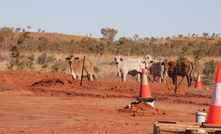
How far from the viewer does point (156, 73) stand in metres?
27.9

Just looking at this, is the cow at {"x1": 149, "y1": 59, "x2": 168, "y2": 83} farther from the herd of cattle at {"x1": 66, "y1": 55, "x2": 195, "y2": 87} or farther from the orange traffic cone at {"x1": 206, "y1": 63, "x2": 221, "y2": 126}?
the orange traffic cone at {"x1": 206, "y1": 63, "x2": 221, "y2": 126}

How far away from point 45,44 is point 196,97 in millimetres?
45982

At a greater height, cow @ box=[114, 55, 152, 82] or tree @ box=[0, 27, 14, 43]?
tree @ box=[0, 27, 14, 43]

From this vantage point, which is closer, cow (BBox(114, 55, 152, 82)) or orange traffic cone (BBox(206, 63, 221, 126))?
orange traffic cone (BBox(206, 63, 221, 126))

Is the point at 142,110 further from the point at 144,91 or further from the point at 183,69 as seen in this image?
the point at 183,69

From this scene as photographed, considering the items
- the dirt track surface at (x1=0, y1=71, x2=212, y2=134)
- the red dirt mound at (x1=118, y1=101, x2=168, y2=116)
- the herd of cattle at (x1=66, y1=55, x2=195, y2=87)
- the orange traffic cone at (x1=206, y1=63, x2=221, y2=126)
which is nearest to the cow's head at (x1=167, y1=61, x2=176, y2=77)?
the herd of cattle at (x1=66, y1=55, x2=195, y2=87)

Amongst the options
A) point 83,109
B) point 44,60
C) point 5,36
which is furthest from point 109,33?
point 83,109

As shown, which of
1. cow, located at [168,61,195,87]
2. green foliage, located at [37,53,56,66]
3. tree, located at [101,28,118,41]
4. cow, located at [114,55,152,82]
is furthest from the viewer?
tree, located at [101,28,118,41]

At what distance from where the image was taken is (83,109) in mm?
13695

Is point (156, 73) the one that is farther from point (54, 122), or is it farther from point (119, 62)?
point (54, 122)

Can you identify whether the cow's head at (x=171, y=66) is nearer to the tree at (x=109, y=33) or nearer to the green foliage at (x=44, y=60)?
the green foliage at (x=44, y=60)

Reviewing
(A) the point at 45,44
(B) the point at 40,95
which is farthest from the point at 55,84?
(A) the point at 45,44

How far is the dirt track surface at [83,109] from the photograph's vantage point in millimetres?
9984

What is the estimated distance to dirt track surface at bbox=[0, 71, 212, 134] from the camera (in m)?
9.98
